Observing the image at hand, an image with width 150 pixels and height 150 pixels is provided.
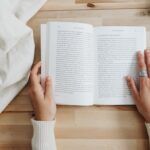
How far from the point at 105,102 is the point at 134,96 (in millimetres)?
78

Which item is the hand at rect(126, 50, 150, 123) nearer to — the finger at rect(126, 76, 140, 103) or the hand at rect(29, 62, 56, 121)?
the finger at rect(126, 76, 140, 103)

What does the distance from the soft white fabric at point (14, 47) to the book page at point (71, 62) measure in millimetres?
56

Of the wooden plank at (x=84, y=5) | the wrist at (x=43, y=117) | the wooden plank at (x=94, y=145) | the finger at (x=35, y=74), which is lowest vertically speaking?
the wooden plank at (x=94, y=145)

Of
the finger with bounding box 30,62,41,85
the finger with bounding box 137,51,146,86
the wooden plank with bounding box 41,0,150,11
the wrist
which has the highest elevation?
the wooden plank with bounding box 41,0,150,11

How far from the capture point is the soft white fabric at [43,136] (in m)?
0.76

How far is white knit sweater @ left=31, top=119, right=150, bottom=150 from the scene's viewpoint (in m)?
0.76

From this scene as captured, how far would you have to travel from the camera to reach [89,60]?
808 mm

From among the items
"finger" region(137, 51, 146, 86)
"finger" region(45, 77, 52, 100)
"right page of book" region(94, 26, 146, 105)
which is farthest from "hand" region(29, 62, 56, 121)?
"finger" region(137, 51, 146, 86)

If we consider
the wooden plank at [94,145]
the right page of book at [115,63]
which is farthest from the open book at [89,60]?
the wooden plank at [94,145]

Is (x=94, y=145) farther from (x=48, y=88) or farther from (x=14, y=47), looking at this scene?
(x=14, y=47)

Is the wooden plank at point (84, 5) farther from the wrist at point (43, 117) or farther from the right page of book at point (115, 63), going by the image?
the wrist at point (43, 117)

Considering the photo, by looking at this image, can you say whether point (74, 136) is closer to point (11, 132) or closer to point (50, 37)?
point (11, 132)

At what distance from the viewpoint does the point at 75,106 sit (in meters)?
0.82

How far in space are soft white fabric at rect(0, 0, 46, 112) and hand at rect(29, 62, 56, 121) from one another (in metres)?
0.03
